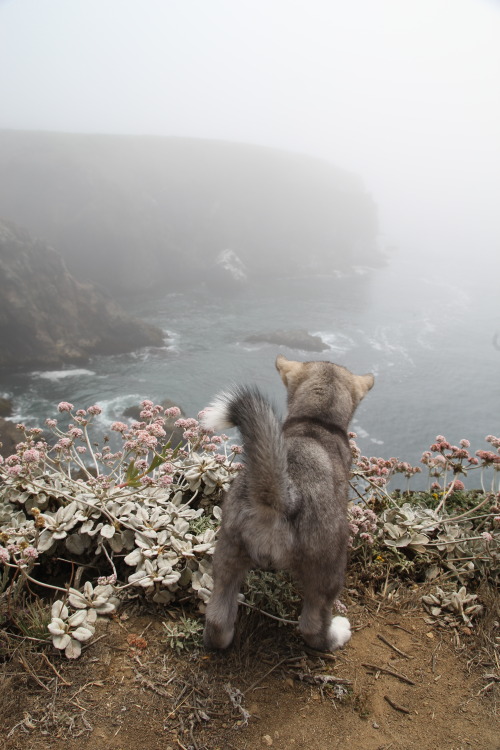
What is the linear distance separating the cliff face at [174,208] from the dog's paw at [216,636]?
5603 cm

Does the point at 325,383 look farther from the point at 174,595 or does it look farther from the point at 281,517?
the point at 174,595

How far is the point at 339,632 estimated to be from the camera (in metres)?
3.71

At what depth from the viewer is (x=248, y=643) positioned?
3.61 m

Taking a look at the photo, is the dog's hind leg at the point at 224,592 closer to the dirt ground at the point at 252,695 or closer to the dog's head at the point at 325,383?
the dirt ground at the point at 252,695

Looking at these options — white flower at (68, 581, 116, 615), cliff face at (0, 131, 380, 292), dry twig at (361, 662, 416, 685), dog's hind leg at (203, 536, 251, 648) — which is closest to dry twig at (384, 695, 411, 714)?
dry twig at (361, 662, 416, 685)

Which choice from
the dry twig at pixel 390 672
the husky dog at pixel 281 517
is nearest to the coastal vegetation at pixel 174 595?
the dry twig at pixel 390 672

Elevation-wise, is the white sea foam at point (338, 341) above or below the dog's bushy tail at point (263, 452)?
→ below

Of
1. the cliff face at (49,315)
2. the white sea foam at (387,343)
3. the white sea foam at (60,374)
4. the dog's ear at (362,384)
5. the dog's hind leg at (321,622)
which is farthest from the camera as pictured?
the white sea foam at (387,343)

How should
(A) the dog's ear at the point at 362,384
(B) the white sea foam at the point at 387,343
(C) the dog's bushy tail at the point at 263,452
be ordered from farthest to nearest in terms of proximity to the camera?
(B) the white sea foam at the point at 387,343, (A) the dog's ear at the point at 362,384, (C) the dog's bushy tail at the point at 263,452

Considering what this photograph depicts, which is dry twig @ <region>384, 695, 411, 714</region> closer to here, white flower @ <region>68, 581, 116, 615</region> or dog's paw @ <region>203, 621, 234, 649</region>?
dog's paw @ <region>203, 621, 234, 649</region>

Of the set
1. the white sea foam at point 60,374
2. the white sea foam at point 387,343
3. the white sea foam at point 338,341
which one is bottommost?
the white sea foam at point 60,374

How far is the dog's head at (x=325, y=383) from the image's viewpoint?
14.2 feet

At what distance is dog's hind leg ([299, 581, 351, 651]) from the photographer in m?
3.24

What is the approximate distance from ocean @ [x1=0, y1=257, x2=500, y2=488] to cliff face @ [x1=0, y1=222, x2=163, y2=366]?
70.3 inches
